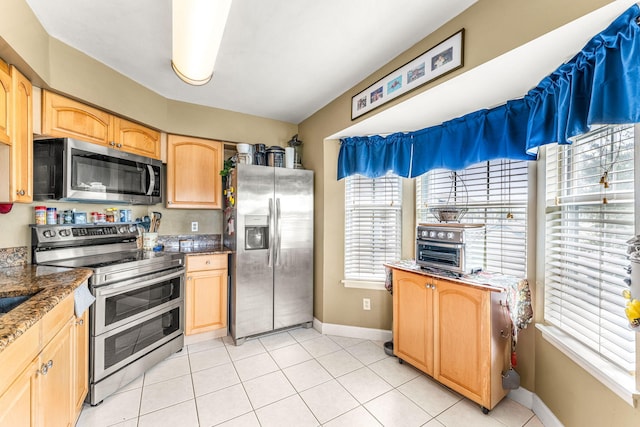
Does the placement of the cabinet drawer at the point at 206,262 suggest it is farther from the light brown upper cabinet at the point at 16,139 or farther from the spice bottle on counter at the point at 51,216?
the light brown upper cabinet at the point at 16,139

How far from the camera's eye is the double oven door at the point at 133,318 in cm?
183

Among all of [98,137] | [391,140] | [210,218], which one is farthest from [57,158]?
[391,140]

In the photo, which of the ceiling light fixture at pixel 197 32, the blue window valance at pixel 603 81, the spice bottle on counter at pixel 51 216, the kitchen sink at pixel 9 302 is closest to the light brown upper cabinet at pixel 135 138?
the spice bottle on counter at pixel 51 216

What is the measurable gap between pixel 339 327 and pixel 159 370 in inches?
67.4

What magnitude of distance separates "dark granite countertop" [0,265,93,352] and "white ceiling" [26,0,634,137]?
1.59 m

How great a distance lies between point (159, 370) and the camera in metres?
2.22

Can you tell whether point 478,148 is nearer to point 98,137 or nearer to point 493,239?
point 493,239

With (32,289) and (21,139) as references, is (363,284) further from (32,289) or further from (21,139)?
(21,139)

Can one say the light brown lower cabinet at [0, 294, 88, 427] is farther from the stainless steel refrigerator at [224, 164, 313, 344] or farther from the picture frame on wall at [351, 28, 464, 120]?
the picture frame on wall at [351, 28, 464, 120]

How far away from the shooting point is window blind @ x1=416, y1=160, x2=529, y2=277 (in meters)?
1.98

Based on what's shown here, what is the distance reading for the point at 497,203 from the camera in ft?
6.91

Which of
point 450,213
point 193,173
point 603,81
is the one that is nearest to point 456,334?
point 450,213

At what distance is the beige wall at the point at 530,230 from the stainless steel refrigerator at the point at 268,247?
0.18 m

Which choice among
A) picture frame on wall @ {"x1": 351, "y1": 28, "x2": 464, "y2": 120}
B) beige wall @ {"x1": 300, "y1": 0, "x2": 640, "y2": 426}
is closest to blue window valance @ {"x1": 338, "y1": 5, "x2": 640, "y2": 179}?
beige wall @ {"x1": 300, "y1": 0, "x2": 640, "y2": 426}
